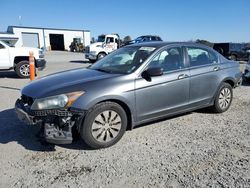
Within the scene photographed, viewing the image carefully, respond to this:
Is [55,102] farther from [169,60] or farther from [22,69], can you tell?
[22,69]

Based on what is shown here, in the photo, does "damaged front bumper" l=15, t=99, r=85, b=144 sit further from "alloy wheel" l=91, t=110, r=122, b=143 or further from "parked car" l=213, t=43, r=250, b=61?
"parked car" l=213, t=43, r=250, b=61

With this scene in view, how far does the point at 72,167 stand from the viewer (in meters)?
3.31

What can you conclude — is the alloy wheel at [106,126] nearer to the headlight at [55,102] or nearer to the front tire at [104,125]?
the front tire at [104,125]

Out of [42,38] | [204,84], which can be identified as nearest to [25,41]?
[42,38]

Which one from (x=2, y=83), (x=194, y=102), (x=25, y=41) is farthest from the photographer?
(x=25, y=41)

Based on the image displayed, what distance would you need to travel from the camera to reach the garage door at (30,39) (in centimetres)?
4103

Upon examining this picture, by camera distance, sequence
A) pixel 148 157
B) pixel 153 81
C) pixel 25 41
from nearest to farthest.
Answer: pixel 148 157, pixel 153 81, pixel 25 41

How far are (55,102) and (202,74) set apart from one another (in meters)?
2.89

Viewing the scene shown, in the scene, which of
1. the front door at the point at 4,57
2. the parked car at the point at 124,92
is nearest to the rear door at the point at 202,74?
the parked car at the point at 124,92

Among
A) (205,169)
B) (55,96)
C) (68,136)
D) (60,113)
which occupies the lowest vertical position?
(205,169)

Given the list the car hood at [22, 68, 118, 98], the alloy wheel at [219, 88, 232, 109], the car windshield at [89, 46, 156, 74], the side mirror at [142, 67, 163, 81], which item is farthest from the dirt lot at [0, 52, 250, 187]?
the car windshield at [89, 46, 156, 74]

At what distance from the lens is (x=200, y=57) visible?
503 centimetres

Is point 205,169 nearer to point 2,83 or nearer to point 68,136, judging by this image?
point 68,136

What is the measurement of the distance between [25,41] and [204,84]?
41500 mm
